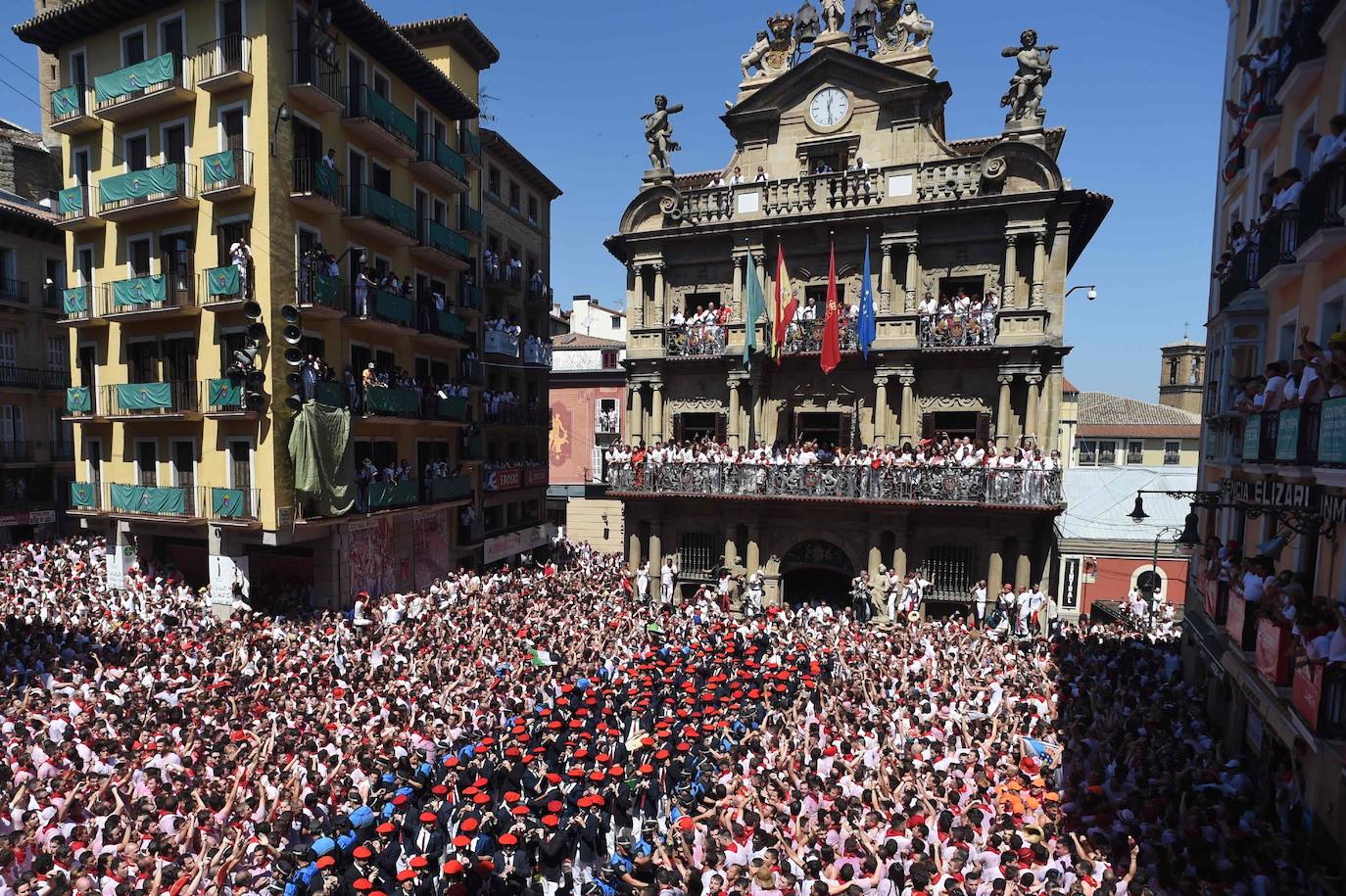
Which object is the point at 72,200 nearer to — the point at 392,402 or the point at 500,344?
the point at 392,402

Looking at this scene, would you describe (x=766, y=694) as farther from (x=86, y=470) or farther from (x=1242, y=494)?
(x=86, y=470)

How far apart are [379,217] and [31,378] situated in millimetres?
20833

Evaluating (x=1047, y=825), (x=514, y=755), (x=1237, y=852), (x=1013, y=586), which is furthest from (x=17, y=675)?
(x=1013, y=586)

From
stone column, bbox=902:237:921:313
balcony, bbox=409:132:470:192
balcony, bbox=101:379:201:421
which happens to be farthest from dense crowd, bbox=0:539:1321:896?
balcony, bbox=409:132:470:192

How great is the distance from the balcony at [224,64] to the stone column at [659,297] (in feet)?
45.3

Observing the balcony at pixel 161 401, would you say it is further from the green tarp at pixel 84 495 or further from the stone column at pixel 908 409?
the stone column at pixel 908 409

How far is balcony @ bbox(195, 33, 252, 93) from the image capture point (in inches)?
774

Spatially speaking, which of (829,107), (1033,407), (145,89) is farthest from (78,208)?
(1033,407)

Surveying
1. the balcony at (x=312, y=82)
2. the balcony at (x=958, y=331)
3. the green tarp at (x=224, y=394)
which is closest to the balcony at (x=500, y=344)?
the balcony at (x=312, y=82)

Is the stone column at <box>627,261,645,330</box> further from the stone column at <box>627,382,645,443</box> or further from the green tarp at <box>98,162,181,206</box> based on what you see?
the green tarp at <box>98,162,181,206</box>

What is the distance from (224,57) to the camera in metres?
20.0

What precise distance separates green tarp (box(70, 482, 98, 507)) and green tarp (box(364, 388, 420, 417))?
10.2 metres

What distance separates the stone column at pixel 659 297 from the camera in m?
27.0

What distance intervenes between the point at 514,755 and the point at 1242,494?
1576 cm
